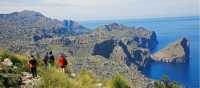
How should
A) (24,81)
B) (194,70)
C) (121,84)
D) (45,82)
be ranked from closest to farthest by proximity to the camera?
1. (45,82)
2. (24,81)
3. (121,84)
4. (194,70)

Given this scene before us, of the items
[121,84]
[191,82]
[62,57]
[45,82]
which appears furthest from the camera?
[191,82]

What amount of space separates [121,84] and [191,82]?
480 feet

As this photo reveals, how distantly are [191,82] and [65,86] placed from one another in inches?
5916

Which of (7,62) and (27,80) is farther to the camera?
(7,62)

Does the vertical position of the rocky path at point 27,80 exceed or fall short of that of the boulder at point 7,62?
it falls short

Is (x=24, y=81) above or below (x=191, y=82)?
above

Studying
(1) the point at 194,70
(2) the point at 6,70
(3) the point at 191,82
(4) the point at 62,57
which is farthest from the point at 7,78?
(1) the point at 194,70

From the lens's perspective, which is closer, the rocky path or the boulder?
the rocky path

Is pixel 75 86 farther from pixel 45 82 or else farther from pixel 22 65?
pixel 22 65

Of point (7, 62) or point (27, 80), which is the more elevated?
point (7, 62)

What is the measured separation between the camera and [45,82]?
491 inches

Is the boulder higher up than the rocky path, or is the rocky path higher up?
the boulder

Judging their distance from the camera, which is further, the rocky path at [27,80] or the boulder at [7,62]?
the boulder at [7,62]

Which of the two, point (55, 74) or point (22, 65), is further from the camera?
point (22, 65)
